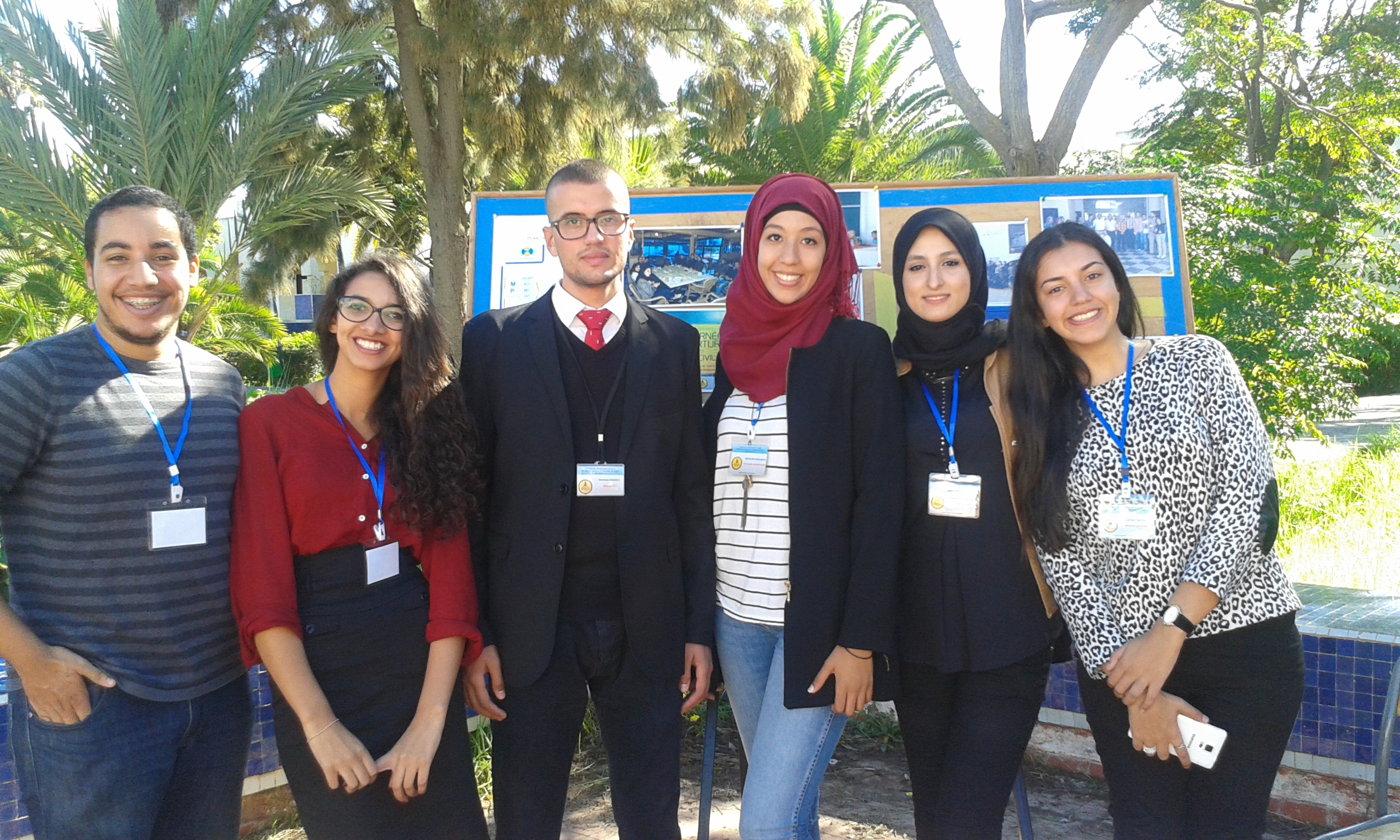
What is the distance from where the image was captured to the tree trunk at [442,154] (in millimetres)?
9742

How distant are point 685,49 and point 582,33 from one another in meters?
1.21

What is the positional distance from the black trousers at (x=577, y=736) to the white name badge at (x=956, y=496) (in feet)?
2.63

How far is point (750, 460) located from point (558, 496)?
502 mm

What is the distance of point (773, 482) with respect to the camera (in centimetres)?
246

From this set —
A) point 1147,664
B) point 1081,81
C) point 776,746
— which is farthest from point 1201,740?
point 1081,81

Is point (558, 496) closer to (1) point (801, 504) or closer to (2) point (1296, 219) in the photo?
(1) point (801, 504)

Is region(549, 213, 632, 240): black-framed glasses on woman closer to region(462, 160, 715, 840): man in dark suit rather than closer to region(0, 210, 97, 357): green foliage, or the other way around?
region(462, 160, 715, 840): man in dark suit

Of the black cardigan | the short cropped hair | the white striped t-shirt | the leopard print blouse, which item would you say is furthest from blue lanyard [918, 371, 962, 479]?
the short cropped hair

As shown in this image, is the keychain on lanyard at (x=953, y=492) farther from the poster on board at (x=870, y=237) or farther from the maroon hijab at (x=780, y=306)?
the poster on board at (x=870, y=237)

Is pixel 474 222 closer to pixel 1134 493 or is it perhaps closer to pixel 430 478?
pixel 430 478

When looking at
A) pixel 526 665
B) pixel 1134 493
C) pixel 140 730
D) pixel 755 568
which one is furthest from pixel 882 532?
pixel 140 730

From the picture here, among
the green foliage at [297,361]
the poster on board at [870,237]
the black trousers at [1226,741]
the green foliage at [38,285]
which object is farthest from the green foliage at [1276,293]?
the green foliage at [297,361]

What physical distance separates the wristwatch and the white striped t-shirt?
0.90 meters

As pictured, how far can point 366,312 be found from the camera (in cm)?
232
